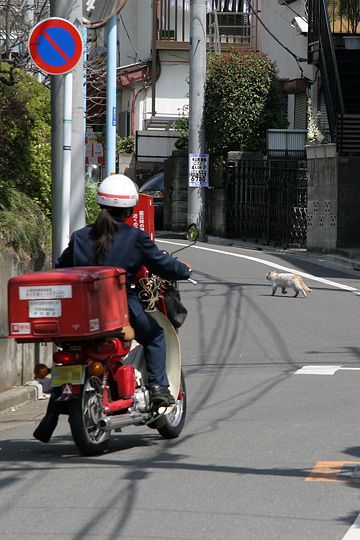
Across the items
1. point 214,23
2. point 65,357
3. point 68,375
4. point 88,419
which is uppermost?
point 214,23

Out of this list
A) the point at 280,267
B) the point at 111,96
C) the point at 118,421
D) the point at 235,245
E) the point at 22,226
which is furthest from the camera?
the point at 235,245

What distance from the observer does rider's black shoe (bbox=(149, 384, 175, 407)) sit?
839cm

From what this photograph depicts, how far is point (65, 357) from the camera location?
26.1ft

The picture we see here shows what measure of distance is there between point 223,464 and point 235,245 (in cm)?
2319

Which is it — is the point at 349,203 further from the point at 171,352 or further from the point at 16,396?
the point at 171,352

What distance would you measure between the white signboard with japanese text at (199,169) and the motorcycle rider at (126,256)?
81.2 ft

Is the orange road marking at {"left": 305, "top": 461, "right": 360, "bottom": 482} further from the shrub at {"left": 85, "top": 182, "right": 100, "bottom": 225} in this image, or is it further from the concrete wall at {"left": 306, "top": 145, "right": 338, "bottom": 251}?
the concrete wall at {"left": 306, "top": 145, "right": 338, "bottom": 251}

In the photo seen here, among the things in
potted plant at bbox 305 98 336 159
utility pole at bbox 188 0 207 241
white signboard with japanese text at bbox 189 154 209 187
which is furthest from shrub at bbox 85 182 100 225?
white signboard with japanese text at bbox 189 154 209 187

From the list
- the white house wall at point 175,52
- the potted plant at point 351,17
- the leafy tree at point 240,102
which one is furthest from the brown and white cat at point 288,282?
the white house wall at point 175,52

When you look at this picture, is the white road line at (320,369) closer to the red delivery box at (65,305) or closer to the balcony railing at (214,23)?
the red delivery box at (65,305)

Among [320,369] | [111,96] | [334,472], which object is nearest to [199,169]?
[111,96]

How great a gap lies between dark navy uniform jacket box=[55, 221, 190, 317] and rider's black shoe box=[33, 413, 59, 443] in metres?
0.91

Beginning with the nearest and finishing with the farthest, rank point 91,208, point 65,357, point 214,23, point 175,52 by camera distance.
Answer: point 65,357, point 91,208, point 214,23, point 175,52

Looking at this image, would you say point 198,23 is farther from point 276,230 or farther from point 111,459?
point 111,459
